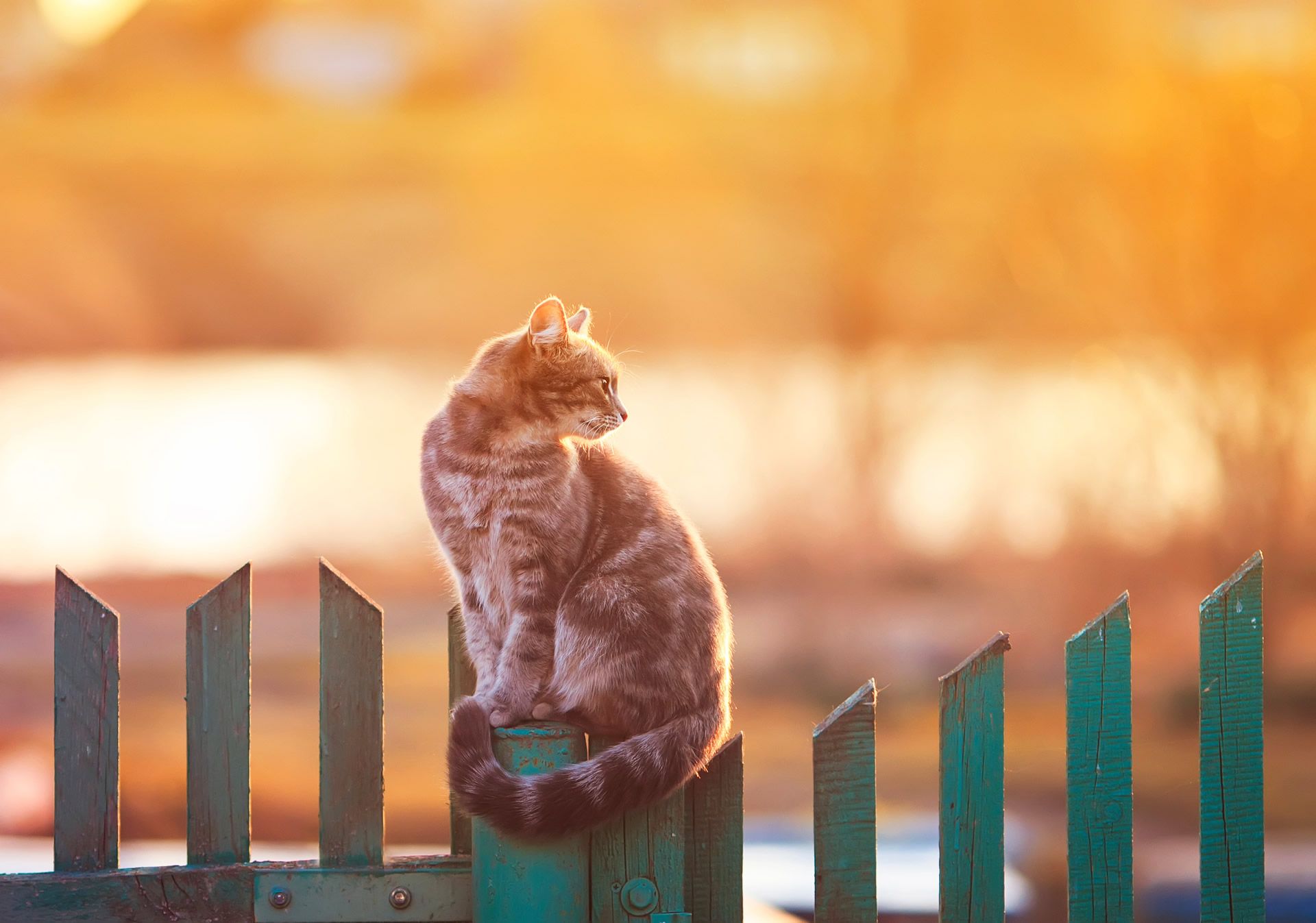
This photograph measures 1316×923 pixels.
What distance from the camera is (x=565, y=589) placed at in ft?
6.82

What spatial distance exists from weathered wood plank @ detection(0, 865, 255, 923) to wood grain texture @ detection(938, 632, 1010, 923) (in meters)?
1.15

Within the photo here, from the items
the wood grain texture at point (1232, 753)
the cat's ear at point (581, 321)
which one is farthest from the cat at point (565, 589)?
the wood grain texture at point (1232, 753)

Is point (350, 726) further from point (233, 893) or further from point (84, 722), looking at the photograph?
point (84, 722)

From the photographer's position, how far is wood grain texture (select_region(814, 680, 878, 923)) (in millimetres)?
1825

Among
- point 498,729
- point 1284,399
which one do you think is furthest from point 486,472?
point 1284,399

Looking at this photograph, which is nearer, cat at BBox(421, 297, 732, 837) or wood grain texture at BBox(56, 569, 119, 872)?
cat at BBox(421, 297, 732, 837)

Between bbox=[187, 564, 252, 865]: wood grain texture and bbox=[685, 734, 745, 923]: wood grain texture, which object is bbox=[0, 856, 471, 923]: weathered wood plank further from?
bbox=[685, 734, 745, 923]: wood grain texture

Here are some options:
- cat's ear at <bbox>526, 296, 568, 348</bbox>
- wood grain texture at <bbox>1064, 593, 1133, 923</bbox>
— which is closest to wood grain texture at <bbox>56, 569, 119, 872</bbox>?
cat's ear at <bbox>526, 296, 568, 348</bbox>

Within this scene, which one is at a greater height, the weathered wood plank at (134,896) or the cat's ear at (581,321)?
the cat's ear at (581,321)

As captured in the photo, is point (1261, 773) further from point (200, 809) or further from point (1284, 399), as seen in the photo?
point (1284, 399)

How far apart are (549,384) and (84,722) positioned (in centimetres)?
98

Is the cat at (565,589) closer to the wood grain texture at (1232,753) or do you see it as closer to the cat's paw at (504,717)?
the cat's paw at (504,717)

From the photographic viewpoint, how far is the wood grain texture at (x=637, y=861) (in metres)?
1.87

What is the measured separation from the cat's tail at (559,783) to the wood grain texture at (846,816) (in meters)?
0.21
